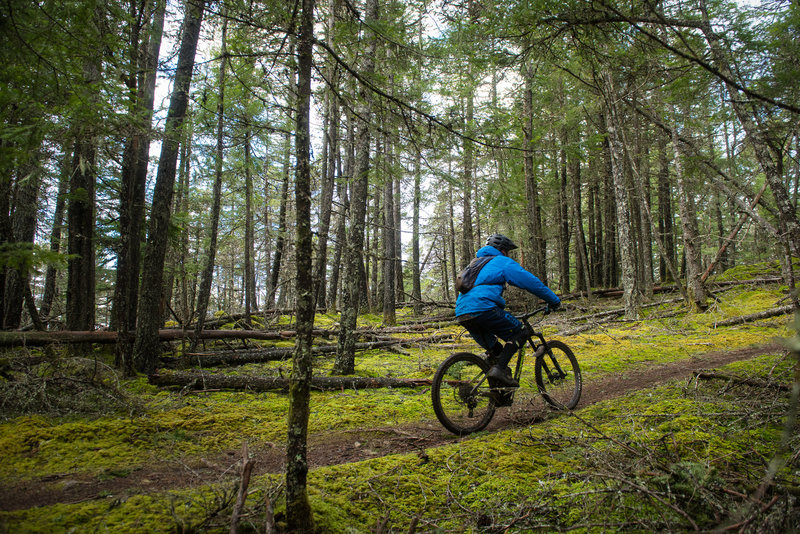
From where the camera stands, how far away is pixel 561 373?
5.25 metres

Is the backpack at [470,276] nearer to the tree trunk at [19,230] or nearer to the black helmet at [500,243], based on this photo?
the black helmet at [500,243]

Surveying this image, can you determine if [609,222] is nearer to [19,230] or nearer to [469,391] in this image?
[469,391]

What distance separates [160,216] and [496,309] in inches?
244

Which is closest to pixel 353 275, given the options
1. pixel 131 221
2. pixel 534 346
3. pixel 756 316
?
pixel 534 346

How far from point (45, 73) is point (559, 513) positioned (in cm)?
660

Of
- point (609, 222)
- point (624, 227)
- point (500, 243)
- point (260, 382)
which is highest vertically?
point (609, 222)

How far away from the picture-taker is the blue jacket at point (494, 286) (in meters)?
4.61

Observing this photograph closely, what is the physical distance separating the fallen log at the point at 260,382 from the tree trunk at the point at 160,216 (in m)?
1.08

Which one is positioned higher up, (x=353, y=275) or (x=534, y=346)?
(x=353, y=275)

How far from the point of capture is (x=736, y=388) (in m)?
A: 4.50

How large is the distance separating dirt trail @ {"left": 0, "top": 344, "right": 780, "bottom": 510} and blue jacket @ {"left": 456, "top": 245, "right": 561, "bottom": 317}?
4.78 ft

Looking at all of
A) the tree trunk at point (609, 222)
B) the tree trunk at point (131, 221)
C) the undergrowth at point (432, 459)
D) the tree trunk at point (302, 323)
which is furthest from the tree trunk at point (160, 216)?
the tree trunk at point (609, 222)

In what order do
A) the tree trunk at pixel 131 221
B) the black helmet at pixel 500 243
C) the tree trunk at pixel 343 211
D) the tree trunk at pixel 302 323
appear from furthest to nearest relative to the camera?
the tree trunk at pixel 343 211, the tree trunk at pixel 131 221, the black helmet at pixel 500 243, the tree trunk at pixel 302 323

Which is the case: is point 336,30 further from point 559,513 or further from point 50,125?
point 559,513
